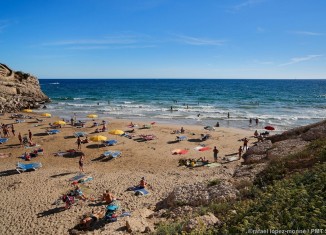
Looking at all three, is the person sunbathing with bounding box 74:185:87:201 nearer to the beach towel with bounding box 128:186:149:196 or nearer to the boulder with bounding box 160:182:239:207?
the beach towel with bounding box 128:186:149:196

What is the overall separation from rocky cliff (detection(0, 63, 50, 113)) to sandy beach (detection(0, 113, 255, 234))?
22.3 metres

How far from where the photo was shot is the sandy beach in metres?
13.0

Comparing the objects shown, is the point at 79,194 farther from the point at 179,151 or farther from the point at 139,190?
the point at 179,151

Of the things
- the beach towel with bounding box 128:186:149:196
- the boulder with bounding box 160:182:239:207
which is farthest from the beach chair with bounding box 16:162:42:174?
the boulder with bounding box 160:182:239:207

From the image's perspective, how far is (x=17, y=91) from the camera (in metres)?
56.4

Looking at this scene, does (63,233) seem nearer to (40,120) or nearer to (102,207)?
(102,207)

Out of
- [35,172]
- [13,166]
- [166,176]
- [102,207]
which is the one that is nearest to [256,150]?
[166,176]

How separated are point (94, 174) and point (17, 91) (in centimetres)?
4633

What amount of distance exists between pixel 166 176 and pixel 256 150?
21.1 ft

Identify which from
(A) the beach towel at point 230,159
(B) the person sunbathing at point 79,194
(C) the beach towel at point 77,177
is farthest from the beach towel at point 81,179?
(A) the beach towel at point 230,159

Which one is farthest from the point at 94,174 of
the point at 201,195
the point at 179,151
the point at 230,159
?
the point at 230,159

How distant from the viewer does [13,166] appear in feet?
66.8

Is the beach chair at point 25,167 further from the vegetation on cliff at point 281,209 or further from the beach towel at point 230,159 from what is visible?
the vegetation on cliff at point 281,209

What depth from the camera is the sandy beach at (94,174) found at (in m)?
13.0
